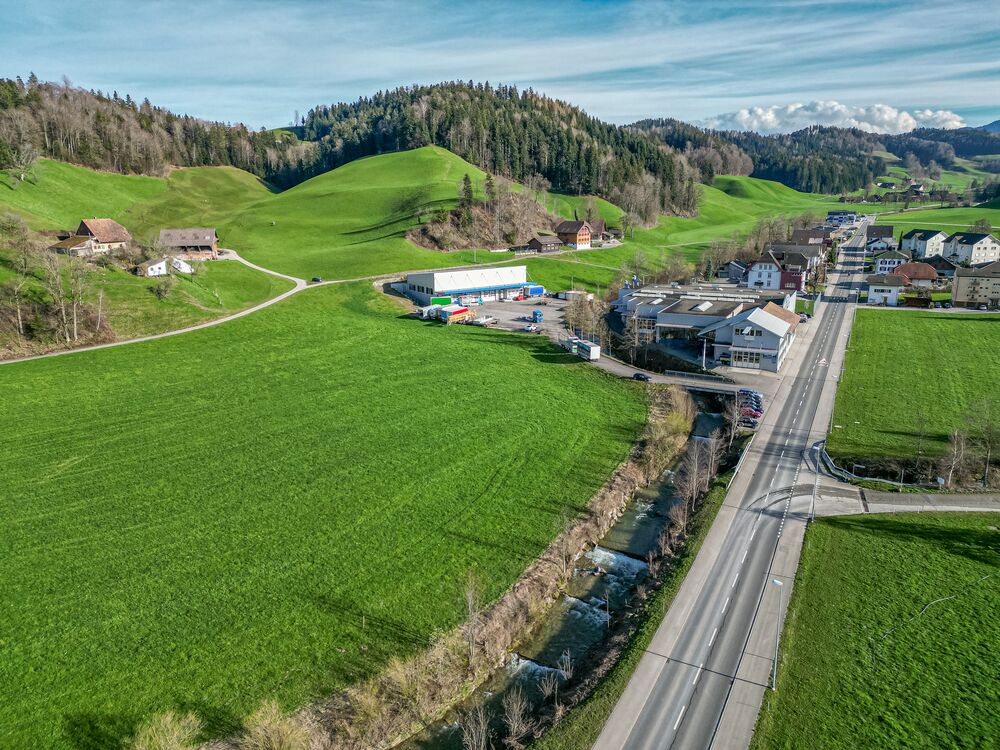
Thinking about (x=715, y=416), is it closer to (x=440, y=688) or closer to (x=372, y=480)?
(x=372, y=480)

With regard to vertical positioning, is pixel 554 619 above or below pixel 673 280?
below

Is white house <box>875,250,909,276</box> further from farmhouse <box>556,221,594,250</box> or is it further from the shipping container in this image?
the shipping container

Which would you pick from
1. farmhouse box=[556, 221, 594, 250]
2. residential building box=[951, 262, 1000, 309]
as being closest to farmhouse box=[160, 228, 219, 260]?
farmhouse box=[556, 221, 594, 250]

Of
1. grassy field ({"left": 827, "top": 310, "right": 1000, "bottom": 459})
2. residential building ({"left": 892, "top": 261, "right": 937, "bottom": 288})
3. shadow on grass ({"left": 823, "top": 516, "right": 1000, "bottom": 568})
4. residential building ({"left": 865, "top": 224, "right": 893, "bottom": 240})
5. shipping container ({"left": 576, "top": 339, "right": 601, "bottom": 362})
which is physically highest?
residential building ({"left": 865, "top": 224, "right": 893, "bottom": 240})

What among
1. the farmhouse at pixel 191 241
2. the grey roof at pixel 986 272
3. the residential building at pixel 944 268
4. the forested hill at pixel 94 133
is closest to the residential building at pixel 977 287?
the grey roof at pixel 986 272

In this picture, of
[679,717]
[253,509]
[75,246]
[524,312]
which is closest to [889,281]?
[524,312]

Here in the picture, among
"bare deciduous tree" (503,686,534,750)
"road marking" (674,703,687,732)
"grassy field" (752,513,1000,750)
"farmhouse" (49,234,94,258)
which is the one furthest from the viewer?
"farmhouse" (49,234,94,258)

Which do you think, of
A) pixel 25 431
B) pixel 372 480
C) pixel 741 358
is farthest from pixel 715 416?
pixel 25 431
